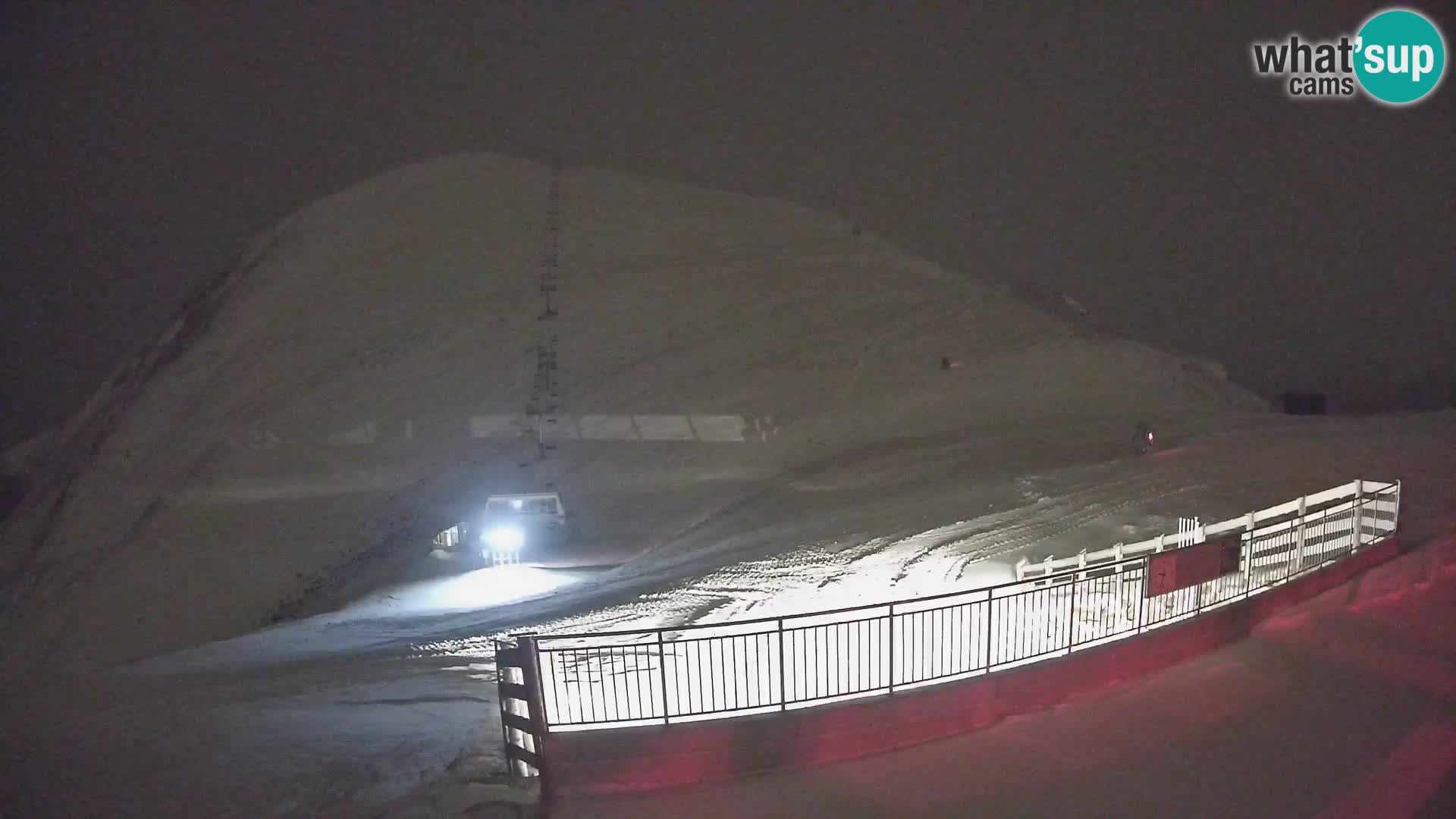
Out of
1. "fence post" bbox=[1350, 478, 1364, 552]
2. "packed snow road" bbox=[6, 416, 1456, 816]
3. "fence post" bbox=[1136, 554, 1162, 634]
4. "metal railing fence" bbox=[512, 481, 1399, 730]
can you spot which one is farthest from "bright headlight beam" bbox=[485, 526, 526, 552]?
"fence post" bbox=[1350, 478, 1364, 552]

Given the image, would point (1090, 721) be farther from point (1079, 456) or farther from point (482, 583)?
point (1079, 456)

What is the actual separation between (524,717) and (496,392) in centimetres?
1597

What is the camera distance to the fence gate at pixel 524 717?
5.57 meters

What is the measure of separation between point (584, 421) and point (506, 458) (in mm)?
2208

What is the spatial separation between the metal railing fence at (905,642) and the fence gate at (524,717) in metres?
0.12

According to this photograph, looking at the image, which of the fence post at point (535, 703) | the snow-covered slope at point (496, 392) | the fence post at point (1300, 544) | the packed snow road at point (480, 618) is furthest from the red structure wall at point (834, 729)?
the snow-covered slope at point (496, 392)

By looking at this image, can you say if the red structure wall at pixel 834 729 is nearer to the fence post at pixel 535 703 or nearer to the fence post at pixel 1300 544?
the fence post at pixel 535 703

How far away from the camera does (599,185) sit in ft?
98.6

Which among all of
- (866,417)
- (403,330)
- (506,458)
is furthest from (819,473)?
(403,330)

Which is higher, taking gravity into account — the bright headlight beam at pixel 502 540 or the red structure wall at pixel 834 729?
the red structure wall at pixel 834 729

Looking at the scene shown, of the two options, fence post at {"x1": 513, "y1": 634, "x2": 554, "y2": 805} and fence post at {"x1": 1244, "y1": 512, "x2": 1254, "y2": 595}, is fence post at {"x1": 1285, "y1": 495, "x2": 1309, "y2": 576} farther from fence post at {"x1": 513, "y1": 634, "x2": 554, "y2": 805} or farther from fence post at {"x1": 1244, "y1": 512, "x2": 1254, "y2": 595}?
fence post at {"x1": 513, "y1": 634, "x2": 554, "y2": 805}

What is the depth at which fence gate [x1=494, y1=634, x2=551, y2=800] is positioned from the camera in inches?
219

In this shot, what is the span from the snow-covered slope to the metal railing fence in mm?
6797

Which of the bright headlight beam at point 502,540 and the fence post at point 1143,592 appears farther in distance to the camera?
the bright headlight beam at point 502,540
